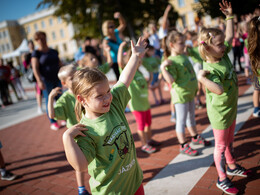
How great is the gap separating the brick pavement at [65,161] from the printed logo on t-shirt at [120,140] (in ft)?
4.01

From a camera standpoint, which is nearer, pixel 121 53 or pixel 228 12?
pixel 228 12

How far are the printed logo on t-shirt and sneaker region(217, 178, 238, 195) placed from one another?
127 cm

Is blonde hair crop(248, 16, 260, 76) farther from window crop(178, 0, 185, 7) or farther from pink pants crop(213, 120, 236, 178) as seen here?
window crop(178, 0, 185, 7)

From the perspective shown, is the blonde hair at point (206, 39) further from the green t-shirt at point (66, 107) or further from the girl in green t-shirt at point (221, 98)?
the green t-shirt at point (66, 107)

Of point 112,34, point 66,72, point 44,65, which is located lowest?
point 66,72

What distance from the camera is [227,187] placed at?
227 cm

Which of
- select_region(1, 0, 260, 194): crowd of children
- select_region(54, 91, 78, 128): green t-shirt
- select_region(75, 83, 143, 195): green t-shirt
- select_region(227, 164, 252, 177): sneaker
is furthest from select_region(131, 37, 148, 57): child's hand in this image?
select_region(227, 164, 252, 177): sneaker

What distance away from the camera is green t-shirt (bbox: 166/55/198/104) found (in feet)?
10.5

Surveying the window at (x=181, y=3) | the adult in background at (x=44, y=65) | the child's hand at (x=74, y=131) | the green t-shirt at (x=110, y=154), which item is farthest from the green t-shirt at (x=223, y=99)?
the window at (x=181, y=3)

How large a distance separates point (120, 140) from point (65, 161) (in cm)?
282

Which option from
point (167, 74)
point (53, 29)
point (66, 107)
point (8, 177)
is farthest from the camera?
point (53, 29)

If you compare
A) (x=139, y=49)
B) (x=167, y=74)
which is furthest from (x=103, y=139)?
(x=167, y=74)

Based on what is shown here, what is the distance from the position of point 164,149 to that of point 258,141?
1387 millimetres

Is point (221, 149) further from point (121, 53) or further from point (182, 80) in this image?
point (121, 53)
